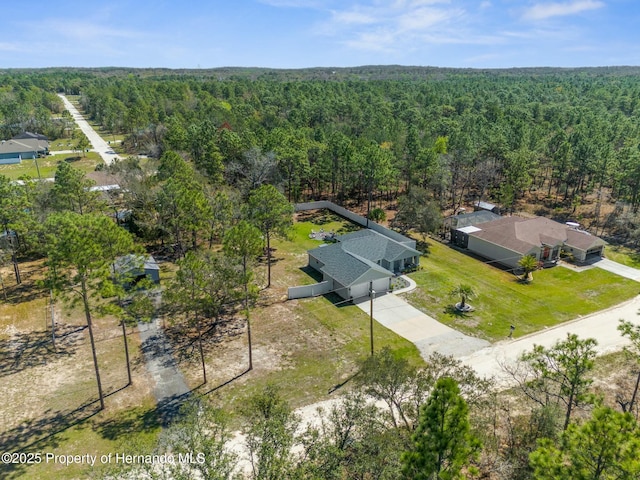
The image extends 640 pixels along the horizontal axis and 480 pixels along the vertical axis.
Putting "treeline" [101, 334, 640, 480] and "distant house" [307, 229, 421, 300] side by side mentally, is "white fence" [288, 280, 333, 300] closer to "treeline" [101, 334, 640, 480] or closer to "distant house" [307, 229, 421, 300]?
"distant house" [307, 229, 421, 300]

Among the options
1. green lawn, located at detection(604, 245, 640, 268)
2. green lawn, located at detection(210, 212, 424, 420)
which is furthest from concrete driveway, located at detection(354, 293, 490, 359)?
green lawn, located at detection(604, 245, 640, 268)

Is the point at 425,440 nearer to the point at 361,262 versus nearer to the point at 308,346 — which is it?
the point at 308,346

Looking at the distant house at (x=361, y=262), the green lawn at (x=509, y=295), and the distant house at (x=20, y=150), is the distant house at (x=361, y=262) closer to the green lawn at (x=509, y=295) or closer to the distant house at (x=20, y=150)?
the green lawn at (x=509, y=295)

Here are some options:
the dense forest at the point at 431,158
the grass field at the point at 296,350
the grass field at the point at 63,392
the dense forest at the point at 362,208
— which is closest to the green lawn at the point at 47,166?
the dense forest at the point at 362,208

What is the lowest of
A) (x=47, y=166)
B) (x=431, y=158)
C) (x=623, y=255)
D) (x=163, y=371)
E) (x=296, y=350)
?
(x=163, y=371)

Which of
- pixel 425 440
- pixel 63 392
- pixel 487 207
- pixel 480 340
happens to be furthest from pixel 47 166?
pixel 425 440
